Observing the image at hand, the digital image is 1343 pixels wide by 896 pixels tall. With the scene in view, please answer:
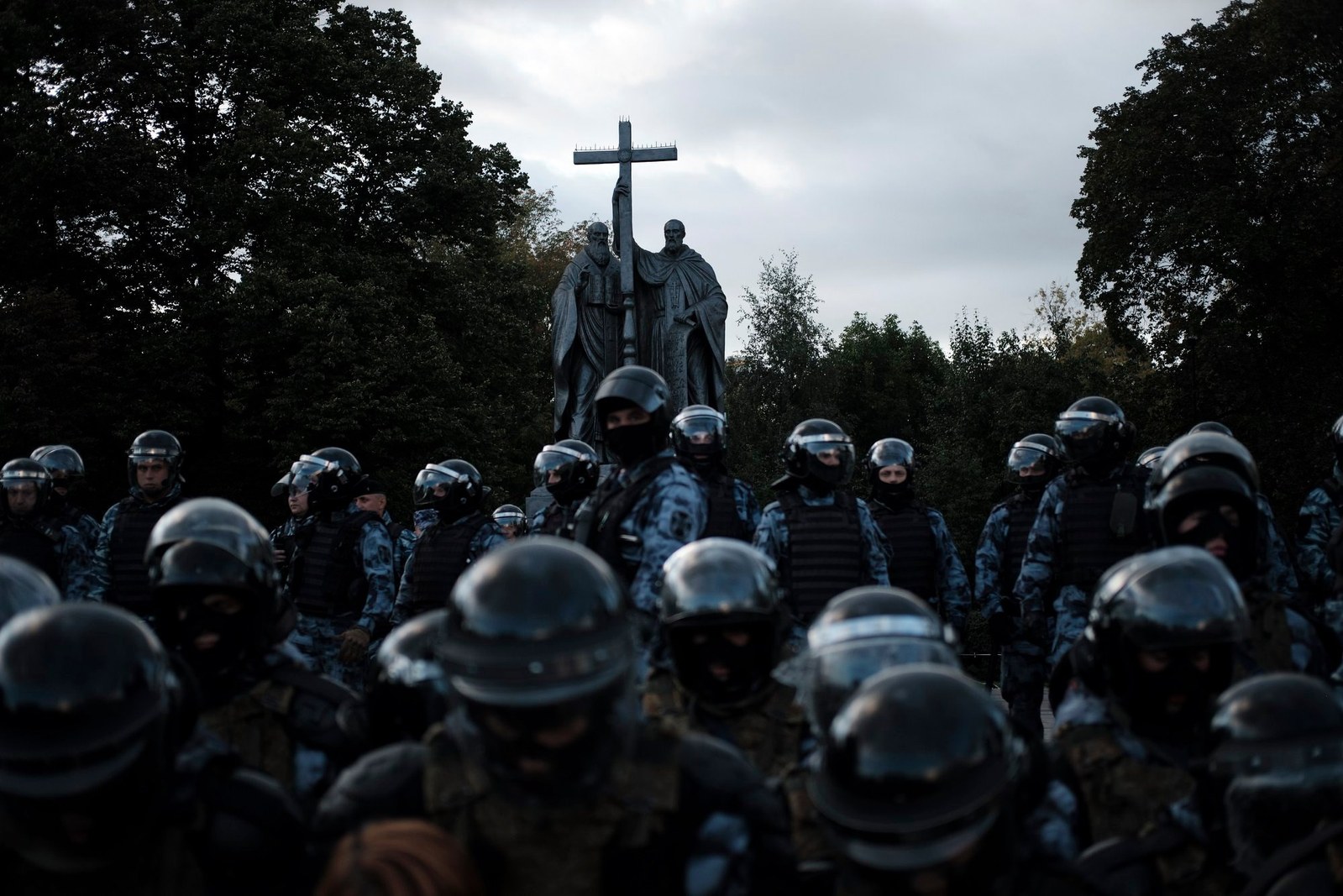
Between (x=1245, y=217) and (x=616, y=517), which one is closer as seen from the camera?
(x=616, y=517)

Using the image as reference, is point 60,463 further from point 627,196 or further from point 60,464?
point 627,196

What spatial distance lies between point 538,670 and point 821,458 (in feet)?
20.5

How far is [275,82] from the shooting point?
28.7 m

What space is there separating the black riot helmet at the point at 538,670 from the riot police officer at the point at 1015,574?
726 cm

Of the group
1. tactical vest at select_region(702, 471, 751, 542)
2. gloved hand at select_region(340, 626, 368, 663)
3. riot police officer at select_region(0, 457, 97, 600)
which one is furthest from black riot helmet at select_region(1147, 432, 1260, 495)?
riot police officer at select_region(0, 457, 97, 600)

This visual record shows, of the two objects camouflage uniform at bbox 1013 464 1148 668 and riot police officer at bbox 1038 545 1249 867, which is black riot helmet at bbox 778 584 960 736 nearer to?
riot police officer at bbox 1038 545 1249 867

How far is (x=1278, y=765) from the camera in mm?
3281

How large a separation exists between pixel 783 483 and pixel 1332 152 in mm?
19901

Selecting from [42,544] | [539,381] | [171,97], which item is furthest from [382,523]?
[539,381]

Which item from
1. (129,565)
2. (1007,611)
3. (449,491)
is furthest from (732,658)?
(449,491)

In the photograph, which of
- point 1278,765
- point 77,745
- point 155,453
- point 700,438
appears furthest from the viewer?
point 155,453

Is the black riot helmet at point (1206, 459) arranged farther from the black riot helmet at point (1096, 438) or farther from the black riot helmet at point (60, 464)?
the black riot helmet at point (60, 464)

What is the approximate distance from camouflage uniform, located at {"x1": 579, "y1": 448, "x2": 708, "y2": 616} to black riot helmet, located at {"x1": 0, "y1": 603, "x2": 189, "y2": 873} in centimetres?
265

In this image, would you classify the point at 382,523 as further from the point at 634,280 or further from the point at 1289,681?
the point at 1289,681
